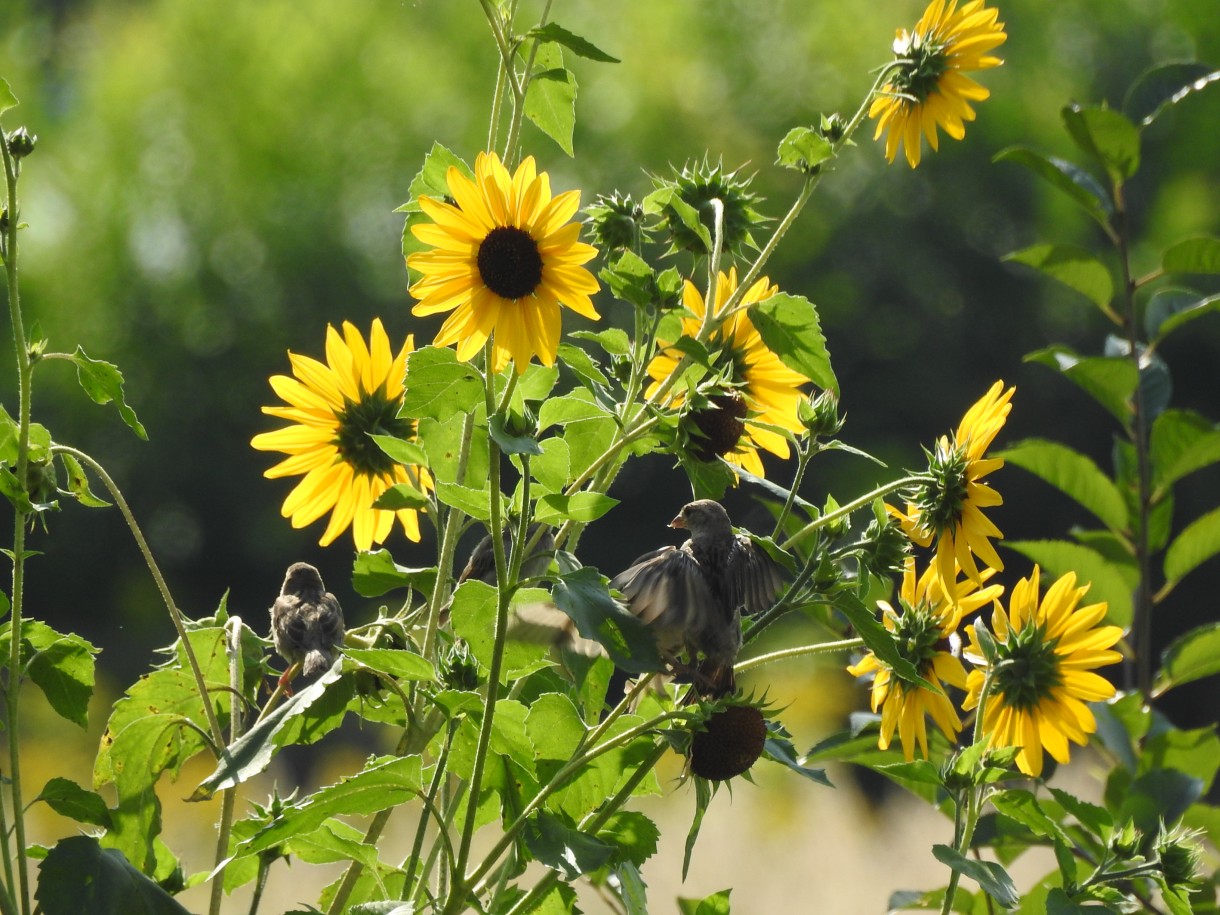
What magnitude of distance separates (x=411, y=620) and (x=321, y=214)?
7.39 meters

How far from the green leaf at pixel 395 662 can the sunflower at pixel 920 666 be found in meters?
0.26

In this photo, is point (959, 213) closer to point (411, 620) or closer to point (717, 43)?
point (717, 43)

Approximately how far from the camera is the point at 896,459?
21.5ft

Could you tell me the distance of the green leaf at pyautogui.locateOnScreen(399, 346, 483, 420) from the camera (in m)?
0.61

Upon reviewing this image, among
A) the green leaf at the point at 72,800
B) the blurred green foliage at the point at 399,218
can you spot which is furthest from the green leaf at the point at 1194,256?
the blurred green foliage at the point at 399,218

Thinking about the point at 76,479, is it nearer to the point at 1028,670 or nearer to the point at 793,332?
the point at 793,332

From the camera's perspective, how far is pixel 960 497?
27.5 inches

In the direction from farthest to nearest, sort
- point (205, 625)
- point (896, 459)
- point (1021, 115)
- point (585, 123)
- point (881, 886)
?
1. point (585, 123)
2. point (1021, 115)
3. point (896, 459)
4. point (881, 886)
5. point (205, 625)

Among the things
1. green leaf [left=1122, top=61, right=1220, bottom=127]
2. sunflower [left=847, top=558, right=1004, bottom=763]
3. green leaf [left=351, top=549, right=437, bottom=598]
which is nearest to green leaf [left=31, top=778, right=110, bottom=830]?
green leaf [left=351, top=549, right=437, bottom=598]

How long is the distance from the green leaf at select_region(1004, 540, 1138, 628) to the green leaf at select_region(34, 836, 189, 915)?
0.70 meters

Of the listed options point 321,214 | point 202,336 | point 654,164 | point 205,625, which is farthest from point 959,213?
point 205,625

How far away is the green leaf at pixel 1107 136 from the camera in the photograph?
1.12 m

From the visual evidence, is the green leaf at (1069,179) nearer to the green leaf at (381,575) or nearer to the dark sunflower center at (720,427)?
the dark sunflower center at (720,427)

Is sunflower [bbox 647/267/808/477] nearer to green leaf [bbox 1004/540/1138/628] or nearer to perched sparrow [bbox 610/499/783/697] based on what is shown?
perched sparrow [bbox 610/499/783/697]
